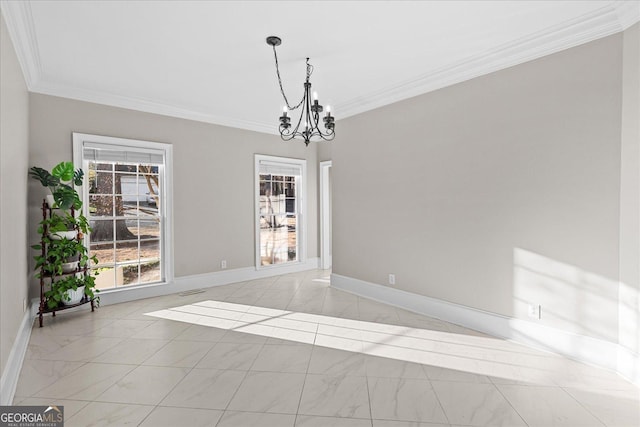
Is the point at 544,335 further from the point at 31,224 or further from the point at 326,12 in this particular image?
the point at 31,224

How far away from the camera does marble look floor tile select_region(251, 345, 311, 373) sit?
2562mm

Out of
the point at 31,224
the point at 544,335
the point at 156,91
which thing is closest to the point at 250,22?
the point at 156,91

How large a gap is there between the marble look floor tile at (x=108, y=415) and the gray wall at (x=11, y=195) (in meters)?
0.64

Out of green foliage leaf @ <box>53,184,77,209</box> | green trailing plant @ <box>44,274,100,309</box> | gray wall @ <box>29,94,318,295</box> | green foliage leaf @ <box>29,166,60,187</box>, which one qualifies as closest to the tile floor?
green trailing plant @ <box>44,274,100,309</box>

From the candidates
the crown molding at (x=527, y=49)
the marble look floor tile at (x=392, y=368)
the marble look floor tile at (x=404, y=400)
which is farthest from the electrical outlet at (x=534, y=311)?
the crown molding at (x=527, y=49)

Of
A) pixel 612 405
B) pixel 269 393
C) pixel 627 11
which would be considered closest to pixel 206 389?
pixel 269 393

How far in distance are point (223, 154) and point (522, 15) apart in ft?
13.9

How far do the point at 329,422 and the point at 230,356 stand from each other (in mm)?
1193

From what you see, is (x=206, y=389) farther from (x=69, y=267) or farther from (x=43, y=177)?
(x=43, y=177)

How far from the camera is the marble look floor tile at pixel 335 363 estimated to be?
250 centimetres

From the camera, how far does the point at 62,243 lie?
11.7 ft

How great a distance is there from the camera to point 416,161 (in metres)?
3.88

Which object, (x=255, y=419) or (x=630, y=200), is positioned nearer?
(x=255, y=419)

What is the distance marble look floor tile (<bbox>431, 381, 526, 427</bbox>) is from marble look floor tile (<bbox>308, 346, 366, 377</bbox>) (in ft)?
1.94
